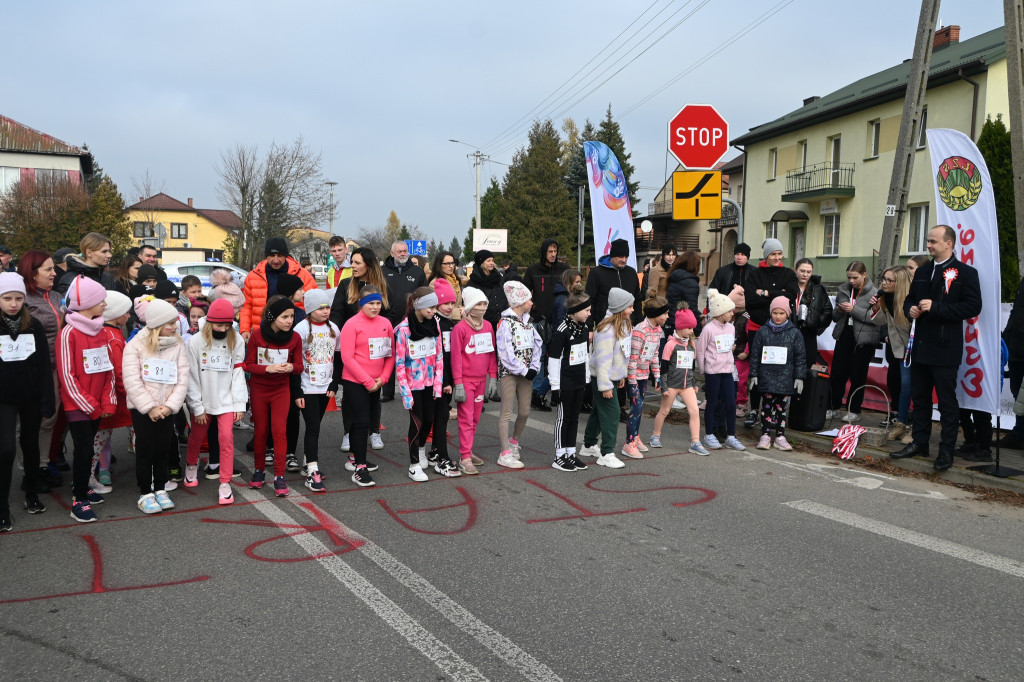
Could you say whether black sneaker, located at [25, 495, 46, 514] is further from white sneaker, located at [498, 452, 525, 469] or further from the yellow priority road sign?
the yellow priority road sign

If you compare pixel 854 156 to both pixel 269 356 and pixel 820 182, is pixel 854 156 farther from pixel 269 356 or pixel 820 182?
pixel 269 356

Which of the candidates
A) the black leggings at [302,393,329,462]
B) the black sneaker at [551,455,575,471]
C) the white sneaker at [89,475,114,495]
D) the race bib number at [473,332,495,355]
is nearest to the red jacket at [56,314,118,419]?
the white sneaker at [89,475,114,495]

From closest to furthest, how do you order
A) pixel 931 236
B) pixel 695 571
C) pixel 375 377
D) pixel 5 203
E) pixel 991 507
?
pixel 695 571, pixel 991 507, pixel 375 377, pixel 931 236, pixel 5 203

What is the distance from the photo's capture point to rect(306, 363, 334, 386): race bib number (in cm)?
655

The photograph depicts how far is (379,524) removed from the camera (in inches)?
220

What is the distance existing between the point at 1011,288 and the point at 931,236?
1342cm

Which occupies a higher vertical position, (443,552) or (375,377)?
(375,377)

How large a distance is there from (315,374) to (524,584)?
2.99 meters

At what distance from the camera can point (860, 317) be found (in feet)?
29.9

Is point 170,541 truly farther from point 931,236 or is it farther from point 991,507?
point 931,236

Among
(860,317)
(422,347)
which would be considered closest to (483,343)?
(422,347)

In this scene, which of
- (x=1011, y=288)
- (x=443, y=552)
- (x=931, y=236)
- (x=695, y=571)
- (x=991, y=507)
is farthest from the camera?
(x=1011, y=288)

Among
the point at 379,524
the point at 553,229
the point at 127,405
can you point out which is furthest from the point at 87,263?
the point at 553,229

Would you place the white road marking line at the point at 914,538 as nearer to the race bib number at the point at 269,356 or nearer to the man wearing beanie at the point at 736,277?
the man wearing beanie at the point at 736,277
